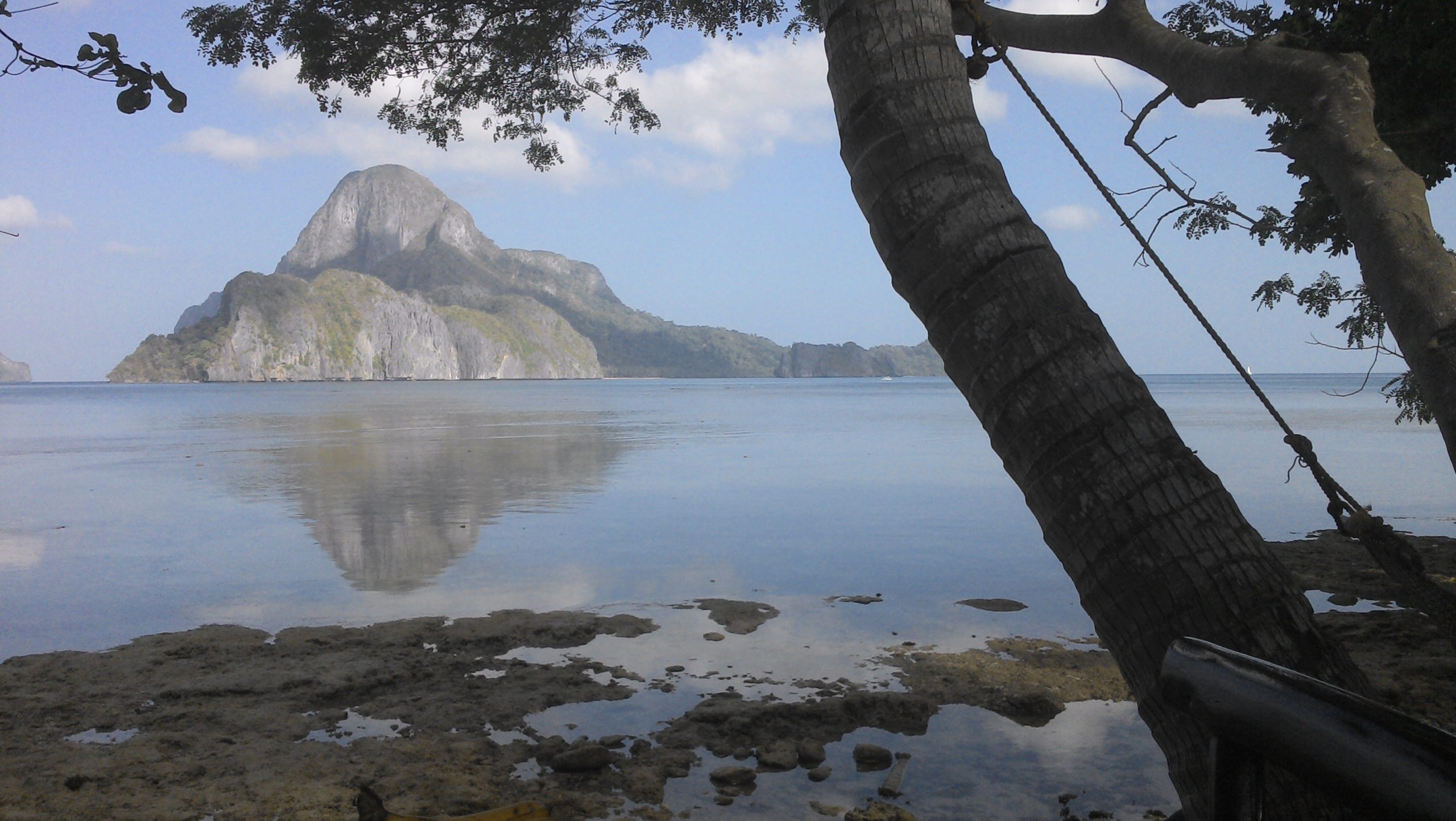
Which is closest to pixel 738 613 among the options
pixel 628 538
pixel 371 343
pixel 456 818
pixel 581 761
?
pixel 581 761

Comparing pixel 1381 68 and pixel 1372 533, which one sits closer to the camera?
pixel 1372 533

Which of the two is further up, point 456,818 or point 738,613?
point 456,818

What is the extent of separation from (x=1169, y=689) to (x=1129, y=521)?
0.73m

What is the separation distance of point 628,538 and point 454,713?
15.6 feet

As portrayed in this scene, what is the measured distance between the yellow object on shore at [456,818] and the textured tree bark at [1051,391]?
133 centimetres

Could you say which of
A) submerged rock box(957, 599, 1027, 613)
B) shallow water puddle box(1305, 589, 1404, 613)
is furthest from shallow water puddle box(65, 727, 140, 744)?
shallow water puddle box(1305, 589, 1404, 613)

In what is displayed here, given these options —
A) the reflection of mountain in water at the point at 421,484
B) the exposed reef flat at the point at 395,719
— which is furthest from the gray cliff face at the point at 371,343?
the exposed reef flat at the point at 395,719

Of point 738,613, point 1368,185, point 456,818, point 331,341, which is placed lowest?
point 738,613

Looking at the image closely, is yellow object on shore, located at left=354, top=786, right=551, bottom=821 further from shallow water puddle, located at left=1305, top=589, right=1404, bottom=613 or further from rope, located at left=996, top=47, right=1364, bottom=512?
shallow water puddle, located at left=1305, top=589, right=1404, bottom=613

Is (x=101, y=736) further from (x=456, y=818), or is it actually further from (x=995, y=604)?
(x=995, y=604)

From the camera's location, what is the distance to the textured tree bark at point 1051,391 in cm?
154

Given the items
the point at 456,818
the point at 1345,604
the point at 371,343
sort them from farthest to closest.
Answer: the point at 371,343 < the point at 1345,604 < the point at 456,818

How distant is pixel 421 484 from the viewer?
13312 mm

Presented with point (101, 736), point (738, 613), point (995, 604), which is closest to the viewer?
point (101, 736)
